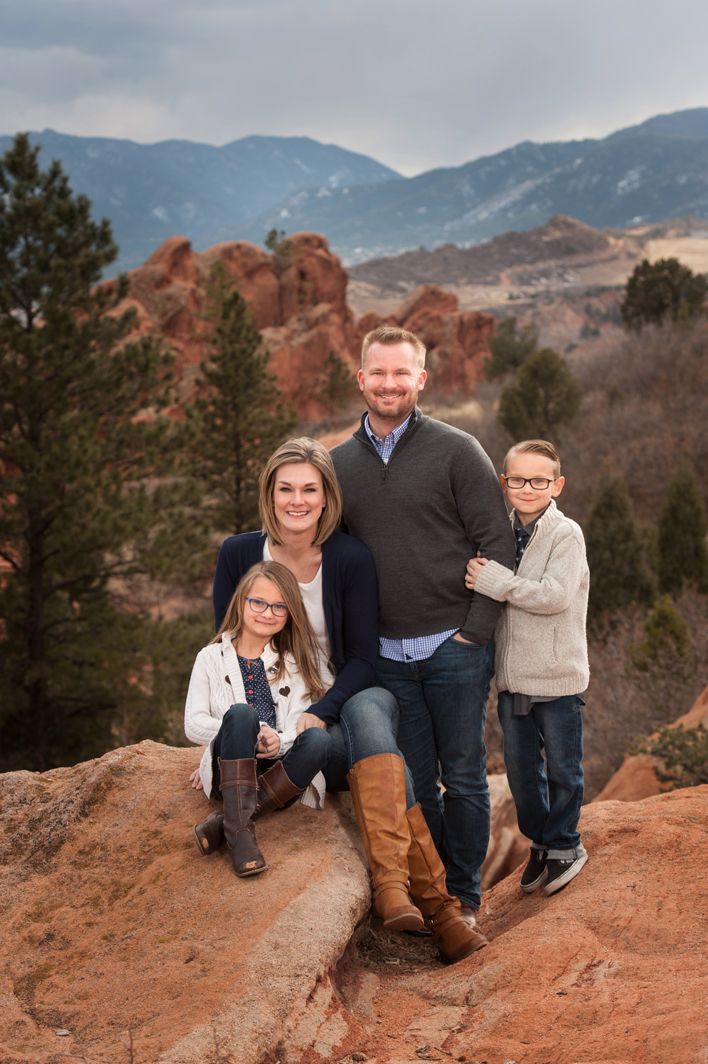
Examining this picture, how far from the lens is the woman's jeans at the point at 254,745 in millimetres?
3629

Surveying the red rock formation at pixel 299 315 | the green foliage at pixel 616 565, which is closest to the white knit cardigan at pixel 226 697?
the green foliage at pixel 616 565

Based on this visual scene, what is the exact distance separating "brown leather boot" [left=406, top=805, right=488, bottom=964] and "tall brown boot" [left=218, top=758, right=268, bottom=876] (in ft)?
2.16

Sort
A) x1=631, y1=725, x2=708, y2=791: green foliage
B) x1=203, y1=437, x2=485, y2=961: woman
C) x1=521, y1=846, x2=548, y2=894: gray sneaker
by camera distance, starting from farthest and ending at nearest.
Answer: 1. x1=631, y1=725, x2=708, y2=791: green foliage
2. x1=521, y1=846, x2=548, y2=894: gray sneaker
3. x1=203, y1=437, x2=485, y2=961: woman

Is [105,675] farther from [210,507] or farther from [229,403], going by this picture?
[229,403]

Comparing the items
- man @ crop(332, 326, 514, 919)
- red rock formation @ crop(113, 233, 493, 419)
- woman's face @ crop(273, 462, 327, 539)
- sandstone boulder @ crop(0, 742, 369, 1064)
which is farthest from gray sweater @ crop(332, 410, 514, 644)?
red rock formation @ crop(113, 233, 493, 419)

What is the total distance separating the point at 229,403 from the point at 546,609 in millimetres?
18727

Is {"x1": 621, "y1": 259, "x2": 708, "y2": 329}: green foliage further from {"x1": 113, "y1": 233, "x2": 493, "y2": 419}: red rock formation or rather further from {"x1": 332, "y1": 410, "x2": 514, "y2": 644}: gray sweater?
{"x1": 332, "y1": 410, "x2": 514, "y2": 644}: gray sweater

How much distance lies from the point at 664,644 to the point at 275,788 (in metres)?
10.6

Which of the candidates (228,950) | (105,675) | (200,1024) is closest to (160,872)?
(228,950)

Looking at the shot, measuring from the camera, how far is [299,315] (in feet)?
157

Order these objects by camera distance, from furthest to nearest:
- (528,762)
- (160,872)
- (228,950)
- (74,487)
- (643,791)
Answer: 1. (74,487)
2. (643,791)
3. (528,762)
4. (160,872)
5. (228,950)

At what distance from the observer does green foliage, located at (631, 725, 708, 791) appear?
7531mm

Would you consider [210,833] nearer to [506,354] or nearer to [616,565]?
[616,565]

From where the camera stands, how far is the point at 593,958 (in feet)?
11.0
